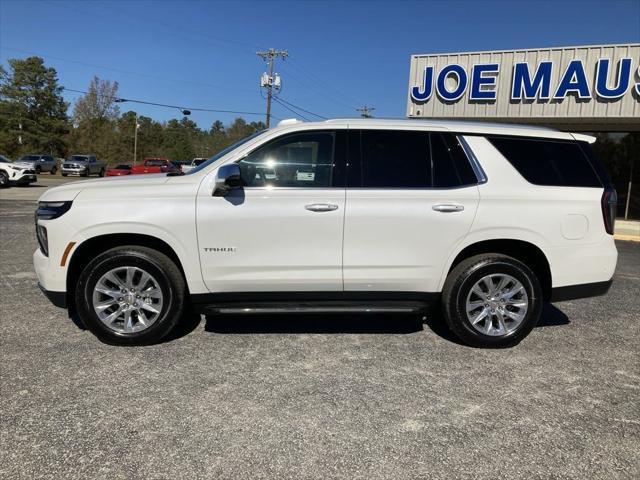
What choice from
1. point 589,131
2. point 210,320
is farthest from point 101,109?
point 210,320

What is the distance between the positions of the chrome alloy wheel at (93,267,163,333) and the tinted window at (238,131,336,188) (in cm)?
119

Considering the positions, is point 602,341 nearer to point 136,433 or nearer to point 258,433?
point 258,433

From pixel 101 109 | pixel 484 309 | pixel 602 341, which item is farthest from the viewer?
pixel 101 109

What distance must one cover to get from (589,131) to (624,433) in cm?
1415

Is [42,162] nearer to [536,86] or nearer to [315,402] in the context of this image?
[536,86]

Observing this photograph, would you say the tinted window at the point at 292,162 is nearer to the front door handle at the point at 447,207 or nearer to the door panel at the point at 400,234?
the door panel at the point at 400,234

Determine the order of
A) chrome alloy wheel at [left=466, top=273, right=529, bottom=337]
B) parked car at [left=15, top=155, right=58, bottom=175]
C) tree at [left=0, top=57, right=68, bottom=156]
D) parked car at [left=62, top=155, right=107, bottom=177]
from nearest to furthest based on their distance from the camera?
chrome alloy wheel at [left=466, top=273, right=529, bottom=337] → parked car at [left=62, top=155, right=107, bottom=177] → parked car at [left=15, top=155, right=58, bottom=175] → tree at [left=0, top=57, right=68, bottom=156]

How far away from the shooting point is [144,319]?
4102mm

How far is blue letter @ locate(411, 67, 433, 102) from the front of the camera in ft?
48.0

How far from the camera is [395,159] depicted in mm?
4227

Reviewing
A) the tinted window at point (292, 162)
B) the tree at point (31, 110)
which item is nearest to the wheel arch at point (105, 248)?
the tinted window at point (292, 162)

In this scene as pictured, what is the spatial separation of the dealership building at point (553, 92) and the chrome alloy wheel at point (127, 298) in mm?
→ 12244

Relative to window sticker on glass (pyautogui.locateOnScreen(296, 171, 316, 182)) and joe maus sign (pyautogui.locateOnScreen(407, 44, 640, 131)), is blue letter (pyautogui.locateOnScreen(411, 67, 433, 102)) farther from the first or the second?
window sticker on glass (pyautogui.locateOnScreen(296, 171, 316, 182))

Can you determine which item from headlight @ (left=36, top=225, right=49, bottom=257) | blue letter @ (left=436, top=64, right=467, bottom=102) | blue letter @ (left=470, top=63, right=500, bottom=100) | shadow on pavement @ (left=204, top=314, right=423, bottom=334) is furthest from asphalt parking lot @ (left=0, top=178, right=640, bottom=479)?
blue letter @ (left=436, top=64, right=467, bottom=102)
